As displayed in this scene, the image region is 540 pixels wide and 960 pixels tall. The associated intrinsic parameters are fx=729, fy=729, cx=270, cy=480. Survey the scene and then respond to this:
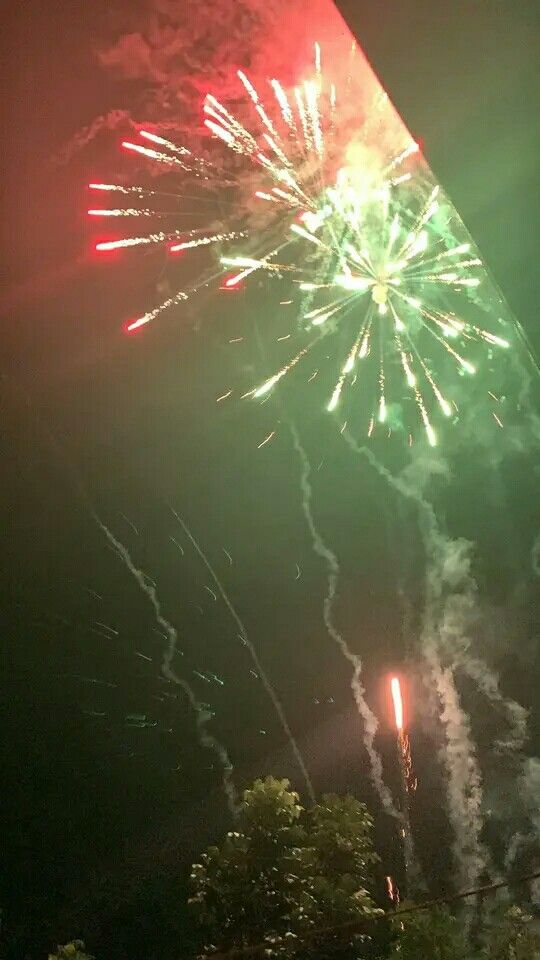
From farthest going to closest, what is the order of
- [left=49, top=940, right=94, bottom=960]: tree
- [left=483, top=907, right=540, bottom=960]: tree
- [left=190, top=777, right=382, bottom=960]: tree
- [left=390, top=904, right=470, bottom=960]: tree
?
[left=483, top=907, right=540, bottom=960]: tree < [left=49, top=940, right=94, bottom=960]: tree < [left=390, top=904, right=470, bottom=960]: tree < [left=190, top=777, right=382, bottom=960]: tree

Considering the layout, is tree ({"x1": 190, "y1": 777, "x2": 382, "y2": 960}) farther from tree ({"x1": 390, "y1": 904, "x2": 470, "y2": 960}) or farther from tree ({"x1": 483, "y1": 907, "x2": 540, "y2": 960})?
tree ({"x1": 483, "y1": 907, "x2": 540, "y2": 960})

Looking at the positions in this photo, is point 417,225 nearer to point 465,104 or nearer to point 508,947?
point 465,104

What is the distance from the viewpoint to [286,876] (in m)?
11.4

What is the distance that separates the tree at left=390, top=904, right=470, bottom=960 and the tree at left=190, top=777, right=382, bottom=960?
1.13 m

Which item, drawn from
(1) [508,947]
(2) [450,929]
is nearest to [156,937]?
(2) [450,929]

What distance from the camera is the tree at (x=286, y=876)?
1105 centimetres

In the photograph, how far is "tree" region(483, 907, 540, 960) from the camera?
1341 cm

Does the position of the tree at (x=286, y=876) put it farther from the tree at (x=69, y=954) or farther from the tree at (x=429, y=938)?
the tree at (x=69, y=954)

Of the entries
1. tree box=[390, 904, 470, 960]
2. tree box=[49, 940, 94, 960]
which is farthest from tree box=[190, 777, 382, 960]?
tree box=[49, 940, 94, 960]

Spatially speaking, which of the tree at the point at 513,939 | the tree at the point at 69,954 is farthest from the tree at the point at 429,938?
the tree at the point at 69,954

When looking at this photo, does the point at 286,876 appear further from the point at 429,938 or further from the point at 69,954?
the point at 69,954

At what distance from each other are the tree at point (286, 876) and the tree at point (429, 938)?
3.70 feet

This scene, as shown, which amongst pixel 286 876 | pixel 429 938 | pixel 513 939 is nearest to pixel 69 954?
A: pixel 286 876

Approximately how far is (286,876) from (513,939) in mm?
5829
